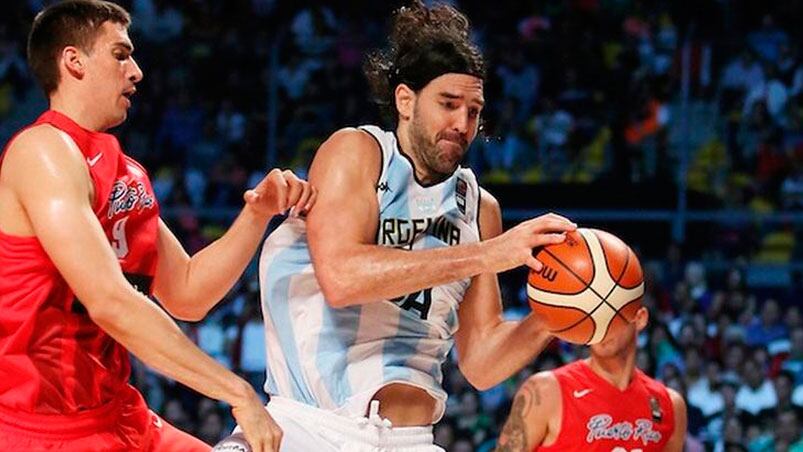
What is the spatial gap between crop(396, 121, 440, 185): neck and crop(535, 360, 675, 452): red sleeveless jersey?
179cm

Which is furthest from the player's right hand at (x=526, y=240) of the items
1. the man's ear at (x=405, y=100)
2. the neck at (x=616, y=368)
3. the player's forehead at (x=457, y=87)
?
the neck at (x=616, y=368)

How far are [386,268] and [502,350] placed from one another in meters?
0.73

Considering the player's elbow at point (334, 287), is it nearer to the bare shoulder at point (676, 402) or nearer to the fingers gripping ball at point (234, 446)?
the fingers gripping ball at point (234, 446)

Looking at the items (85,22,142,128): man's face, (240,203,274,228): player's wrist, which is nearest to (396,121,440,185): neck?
(240,203,274,228): player's wrist

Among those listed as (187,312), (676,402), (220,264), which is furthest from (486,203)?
(676,402)

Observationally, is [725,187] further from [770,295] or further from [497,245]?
[497,245]

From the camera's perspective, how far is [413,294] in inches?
168

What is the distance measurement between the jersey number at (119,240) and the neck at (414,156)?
0.93m

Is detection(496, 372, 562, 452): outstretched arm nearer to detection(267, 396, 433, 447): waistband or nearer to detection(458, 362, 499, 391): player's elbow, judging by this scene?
detection(458, 362, 499, 391): player's elbow

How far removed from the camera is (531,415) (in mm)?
5660

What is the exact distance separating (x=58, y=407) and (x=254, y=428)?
58 cm

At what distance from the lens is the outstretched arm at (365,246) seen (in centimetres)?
378

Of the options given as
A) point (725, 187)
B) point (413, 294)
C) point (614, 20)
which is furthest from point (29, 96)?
point (413, 294)

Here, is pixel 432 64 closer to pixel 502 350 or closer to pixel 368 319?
pixel 368 319
